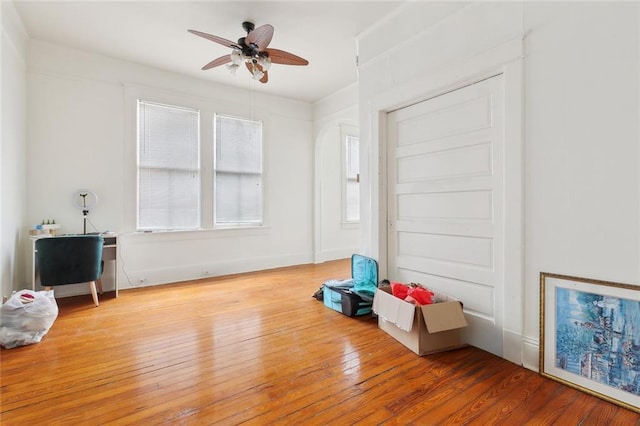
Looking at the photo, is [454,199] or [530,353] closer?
[530,353]

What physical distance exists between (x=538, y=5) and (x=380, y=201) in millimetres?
1892

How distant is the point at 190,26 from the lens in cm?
332

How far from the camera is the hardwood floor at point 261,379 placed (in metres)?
1.63

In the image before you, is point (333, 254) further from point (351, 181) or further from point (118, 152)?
point (118, 152)

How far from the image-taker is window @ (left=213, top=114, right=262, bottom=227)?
4.93 meters

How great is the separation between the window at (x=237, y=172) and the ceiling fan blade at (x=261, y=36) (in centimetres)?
220

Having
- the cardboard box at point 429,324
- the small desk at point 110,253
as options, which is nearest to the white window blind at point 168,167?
the small desk at point 110,253

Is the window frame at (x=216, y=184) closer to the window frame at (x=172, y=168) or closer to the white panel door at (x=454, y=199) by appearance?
the window frame at (x=172, y=168)

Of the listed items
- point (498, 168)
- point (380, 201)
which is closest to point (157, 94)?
point (380, 201)

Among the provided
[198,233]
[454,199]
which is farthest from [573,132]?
[198,233]

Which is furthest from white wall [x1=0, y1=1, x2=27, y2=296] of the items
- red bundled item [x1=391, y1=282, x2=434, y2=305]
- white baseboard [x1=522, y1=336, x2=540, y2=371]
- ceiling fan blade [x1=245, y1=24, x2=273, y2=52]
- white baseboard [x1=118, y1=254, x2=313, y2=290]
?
white baseboard [x1=522, y1=336, x2=540, y2=371]

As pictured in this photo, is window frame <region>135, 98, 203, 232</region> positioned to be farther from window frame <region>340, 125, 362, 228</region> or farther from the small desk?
window frame <region>340, 125, 362, 228</region>

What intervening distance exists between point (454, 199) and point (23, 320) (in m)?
3.66

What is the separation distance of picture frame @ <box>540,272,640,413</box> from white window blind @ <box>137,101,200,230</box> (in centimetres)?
439
